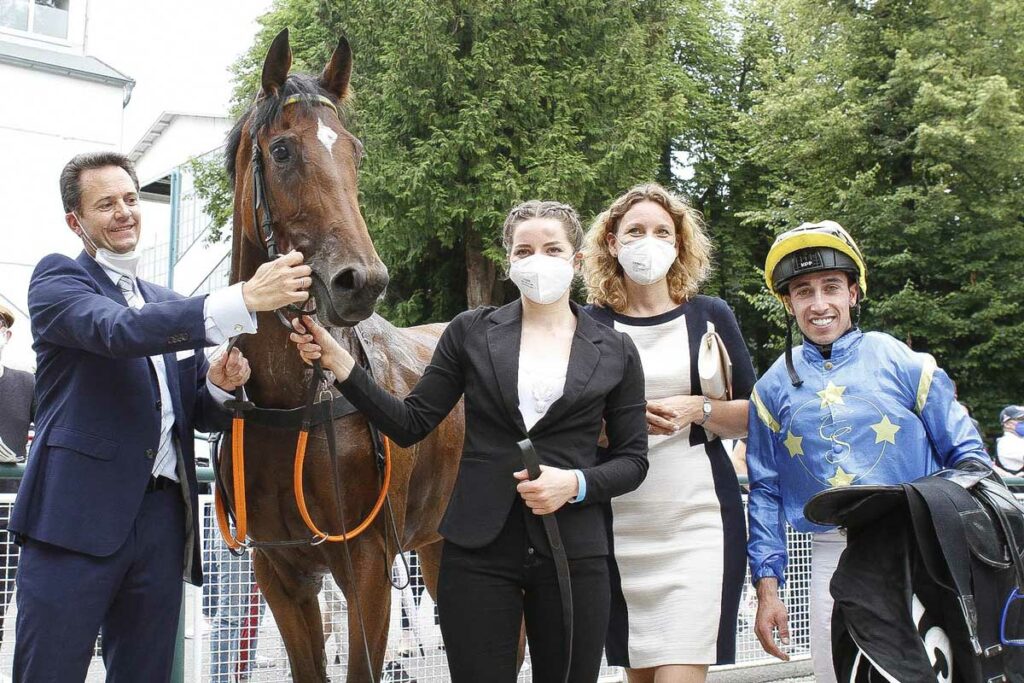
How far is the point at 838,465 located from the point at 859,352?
370 mm

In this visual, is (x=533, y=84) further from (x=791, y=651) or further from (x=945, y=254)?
(x=791, y=651)

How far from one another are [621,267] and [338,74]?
123 centimetres

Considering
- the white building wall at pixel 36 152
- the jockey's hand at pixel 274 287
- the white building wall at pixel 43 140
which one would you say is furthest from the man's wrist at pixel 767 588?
the white building wall at pixel 43 140

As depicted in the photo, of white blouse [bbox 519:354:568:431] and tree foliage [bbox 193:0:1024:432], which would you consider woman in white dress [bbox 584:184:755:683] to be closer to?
white blouse [bbox 519:354:568:431]

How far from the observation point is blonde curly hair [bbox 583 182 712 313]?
11.4 feet

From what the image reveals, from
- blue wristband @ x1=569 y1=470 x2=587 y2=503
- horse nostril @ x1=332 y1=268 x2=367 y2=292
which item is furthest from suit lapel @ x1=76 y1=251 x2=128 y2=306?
blue wristband @ x1=569 y1=470 x2=587 y2=503

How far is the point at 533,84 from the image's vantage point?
16.3 meters

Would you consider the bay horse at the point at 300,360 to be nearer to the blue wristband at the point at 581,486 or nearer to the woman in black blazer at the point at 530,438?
the woman in black blazer at the point at 530,438

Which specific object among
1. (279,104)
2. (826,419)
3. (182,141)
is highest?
(182,141)

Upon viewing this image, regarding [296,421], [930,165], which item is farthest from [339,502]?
[930,165]

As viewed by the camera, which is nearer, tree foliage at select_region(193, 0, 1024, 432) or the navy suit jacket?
the navy suit jacket

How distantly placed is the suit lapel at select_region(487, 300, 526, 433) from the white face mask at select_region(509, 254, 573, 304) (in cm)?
→ 10

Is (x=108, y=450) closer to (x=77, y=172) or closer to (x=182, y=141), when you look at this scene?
(x=77, y=172)

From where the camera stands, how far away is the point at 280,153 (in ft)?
10.1
